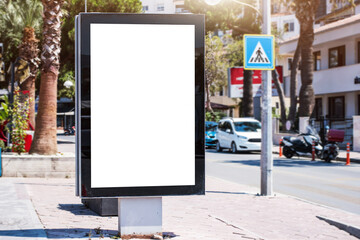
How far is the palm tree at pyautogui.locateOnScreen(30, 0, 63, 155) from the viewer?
1552 centimetres

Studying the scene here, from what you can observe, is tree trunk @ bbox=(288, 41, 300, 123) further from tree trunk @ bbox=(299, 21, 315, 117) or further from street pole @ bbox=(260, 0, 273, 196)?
street pole @ bbox=(260, 0, 273, 196)

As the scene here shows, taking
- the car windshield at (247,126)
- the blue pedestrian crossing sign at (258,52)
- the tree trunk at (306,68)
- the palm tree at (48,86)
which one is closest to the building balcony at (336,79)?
the tree trunk at (306,68)

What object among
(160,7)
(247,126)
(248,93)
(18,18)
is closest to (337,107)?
(248,93)

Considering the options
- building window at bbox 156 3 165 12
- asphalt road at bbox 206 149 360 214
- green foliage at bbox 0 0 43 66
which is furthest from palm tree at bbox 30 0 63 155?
green foliage at bbox 0 0 43 66

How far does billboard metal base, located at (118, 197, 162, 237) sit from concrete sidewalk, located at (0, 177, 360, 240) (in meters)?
0.30

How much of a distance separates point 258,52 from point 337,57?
1157 inches

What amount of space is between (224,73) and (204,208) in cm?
6069

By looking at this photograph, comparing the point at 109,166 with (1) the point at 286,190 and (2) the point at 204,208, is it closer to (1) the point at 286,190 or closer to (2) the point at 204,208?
(2) the point at 204,208

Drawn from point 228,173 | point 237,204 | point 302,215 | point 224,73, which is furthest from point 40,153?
point 224,73

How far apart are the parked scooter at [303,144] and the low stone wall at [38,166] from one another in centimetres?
1257

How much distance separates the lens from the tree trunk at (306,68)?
3278 centimetres

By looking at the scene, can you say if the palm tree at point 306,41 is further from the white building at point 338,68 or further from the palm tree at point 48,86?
the palm tree at point 48,86

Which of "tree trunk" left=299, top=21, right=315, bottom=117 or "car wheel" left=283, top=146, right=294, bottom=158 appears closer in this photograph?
"car wheel" left=283, top=146, right=294, bottom=158

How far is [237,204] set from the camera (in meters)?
10.5
